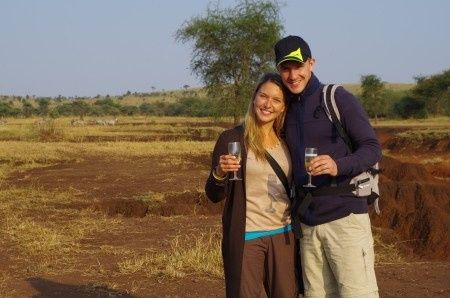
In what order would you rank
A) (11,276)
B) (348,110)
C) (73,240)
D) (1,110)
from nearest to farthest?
(348,110) → (11,276) → (73,240) → (1,110)

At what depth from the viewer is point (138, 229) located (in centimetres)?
981

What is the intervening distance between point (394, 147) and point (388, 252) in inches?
939

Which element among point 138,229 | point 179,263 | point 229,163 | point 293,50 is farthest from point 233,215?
point 138,229

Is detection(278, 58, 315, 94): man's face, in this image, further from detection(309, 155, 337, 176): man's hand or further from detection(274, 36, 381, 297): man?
detection(309, 155, 337, 176): man's hand

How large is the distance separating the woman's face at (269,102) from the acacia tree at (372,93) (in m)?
55.8

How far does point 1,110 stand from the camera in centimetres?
6812

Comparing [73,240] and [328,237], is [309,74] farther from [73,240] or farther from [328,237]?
[73,240]

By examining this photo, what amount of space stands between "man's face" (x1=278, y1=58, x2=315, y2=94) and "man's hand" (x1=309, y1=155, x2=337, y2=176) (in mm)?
504

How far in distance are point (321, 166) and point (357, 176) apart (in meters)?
0.36

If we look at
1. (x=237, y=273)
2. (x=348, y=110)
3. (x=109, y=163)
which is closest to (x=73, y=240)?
(x=237, y=273)

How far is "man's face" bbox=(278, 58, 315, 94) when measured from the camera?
352cm

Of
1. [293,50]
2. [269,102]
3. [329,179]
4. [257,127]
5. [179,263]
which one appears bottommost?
[179,263]

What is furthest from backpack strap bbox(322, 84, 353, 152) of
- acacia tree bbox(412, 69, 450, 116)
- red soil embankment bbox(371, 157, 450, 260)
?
acacia tree bbox(412, 69, 450, 116)

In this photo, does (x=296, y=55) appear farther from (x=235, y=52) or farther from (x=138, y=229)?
(x=235, y=52)
